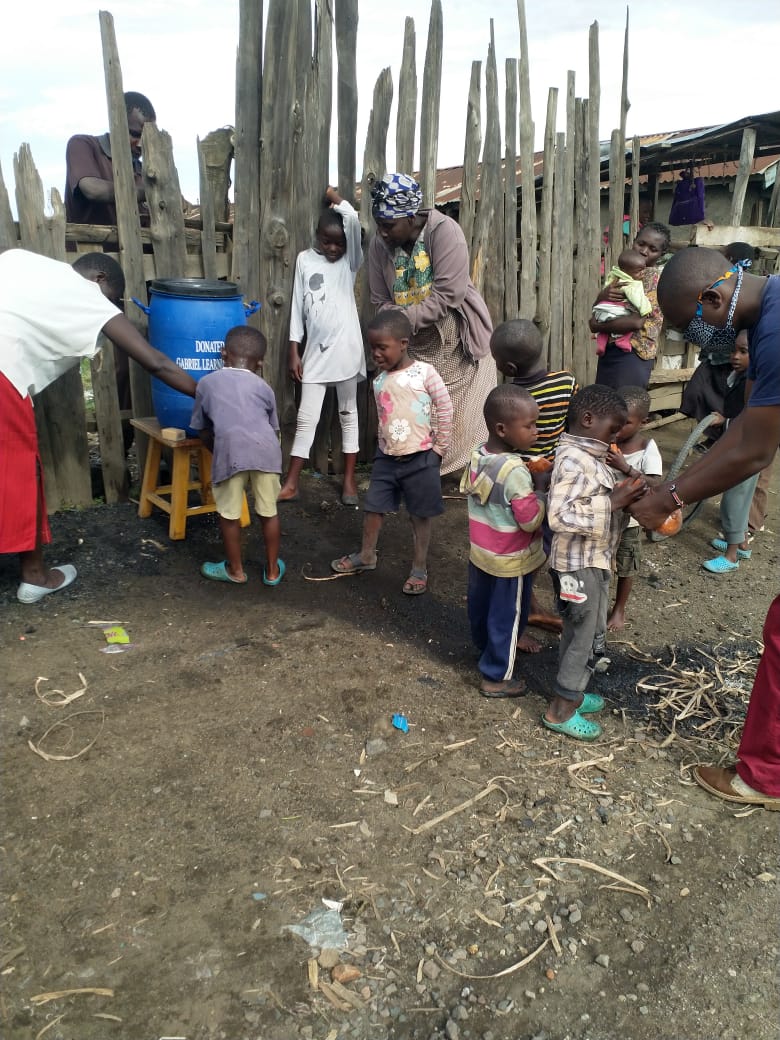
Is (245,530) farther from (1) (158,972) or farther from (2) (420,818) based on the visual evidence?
(1) (158,972)

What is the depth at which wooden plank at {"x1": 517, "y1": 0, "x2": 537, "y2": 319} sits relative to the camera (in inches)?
233

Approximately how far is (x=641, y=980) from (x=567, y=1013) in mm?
245

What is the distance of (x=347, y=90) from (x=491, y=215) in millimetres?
1387

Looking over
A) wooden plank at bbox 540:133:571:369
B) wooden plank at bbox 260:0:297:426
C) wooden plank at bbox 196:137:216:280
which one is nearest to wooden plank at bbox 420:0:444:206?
wooden plank at bbox 260:0:297:426

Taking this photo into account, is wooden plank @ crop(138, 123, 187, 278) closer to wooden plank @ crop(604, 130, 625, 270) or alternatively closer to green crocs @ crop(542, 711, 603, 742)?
green crocs @ crop(542, 711, 603, 742)

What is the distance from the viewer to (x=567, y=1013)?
2016 millimetres

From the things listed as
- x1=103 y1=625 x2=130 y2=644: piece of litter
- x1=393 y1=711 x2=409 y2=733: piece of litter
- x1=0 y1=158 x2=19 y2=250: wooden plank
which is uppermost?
x1=0 y1=158 x2=19 y2=250: wooden plank

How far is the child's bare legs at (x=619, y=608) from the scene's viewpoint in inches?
161

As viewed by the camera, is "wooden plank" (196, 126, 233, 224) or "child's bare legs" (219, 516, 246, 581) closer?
"child's bare legs" (219, 516, 246, 581)

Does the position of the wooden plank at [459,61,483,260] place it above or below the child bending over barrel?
above

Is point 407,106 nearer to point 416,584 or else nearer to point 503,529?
point 416,584

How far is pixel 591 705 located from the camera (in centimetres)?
339

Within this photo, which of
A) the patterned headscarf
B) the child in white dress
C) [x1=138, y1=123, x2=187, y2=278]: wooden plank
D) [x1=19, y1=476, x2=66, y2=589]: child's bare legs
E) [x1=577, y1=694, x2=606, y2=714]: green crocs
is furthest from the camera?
Result: the child in white dress

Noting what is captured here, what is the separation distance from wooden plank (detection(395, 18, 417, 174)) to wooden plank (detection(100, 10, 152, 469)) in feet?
5.69
